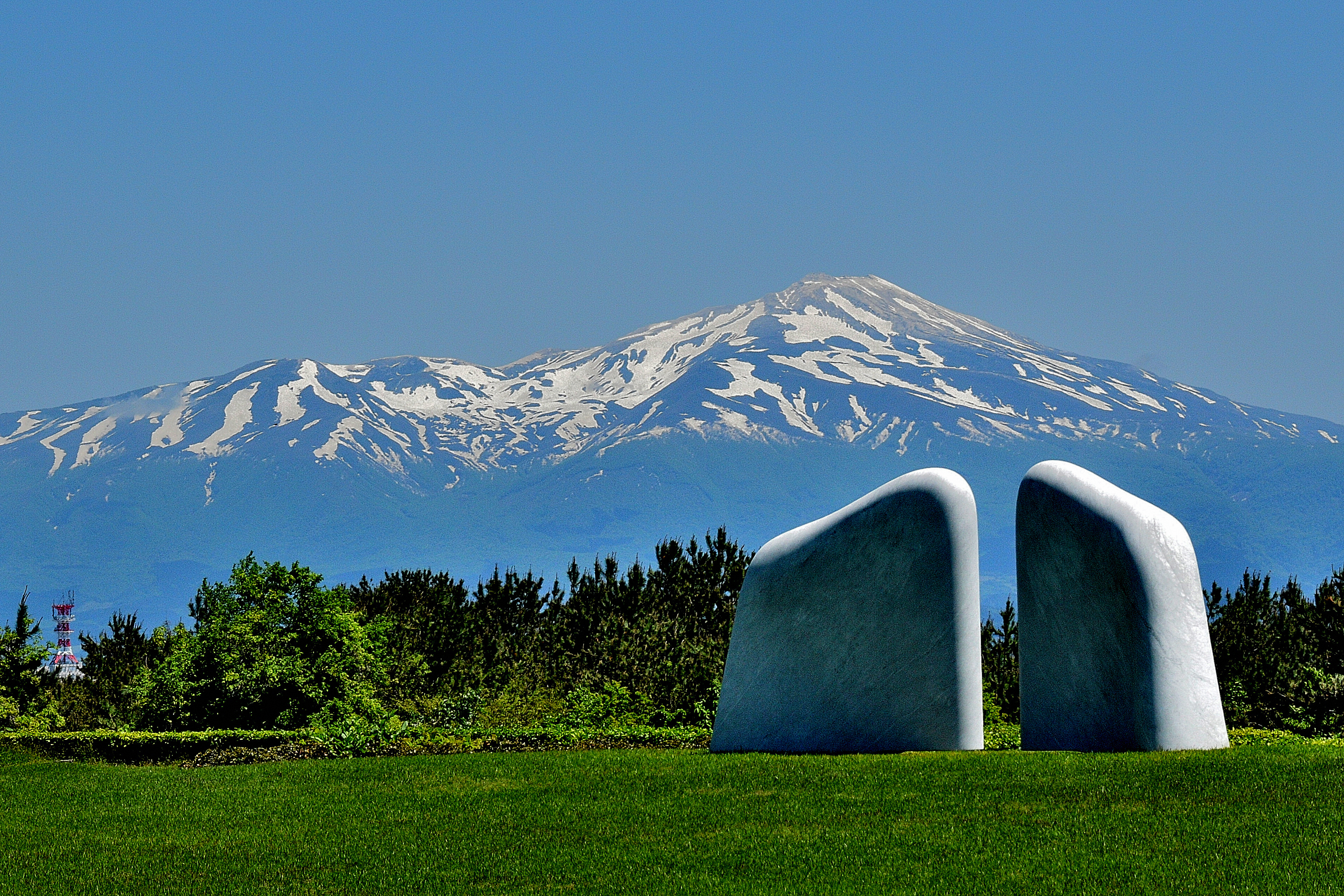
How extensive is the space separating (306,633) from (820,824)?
14291 mm

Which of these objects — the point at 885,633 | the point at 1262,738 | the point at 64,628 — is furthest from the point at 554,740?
the point at 64,628

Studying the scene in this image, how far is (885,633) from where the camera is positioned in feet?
54.4

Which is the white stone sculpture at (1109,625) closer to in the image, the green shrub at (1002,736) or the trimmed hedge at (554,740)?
the green shrub at (1002,736)

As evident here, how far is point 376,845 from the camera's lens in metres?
12.2

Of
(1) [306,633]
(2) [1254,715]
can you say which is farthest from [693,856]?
(2) [1254,715]

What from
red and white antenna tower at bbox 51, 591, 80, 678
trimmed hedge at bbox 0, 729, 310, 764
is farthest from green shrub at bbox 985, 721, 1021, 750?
red and white antenna tower at bbox 51, 591, 80, 678

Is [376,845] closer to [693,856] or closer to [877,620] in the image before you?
[693,856]

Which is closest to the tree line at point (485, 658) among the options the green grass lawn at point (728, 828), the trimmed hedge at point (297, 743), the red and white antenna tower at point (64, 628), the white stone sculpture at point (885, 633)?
the trimmed hedge at point (297, 743)

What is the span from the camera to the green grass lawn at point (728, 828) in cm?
1045

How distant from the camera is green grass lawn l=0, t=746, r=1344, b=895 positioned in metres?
10.4

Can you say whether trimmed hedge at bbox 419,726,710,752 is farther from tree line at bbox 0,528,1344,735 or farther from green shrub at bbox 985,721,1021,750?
green shrub at bbox 985,721,1021,750

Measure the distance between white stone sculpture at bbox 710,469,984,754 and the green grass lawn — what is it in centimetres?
92

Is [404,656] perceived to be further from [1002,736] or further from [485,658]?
[1002,736]

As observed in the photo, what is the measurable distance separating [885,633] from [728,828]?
5040 mm
